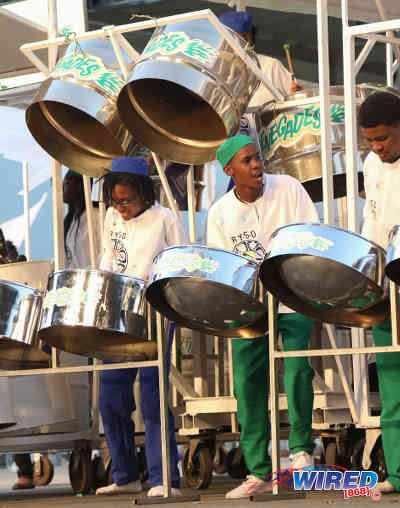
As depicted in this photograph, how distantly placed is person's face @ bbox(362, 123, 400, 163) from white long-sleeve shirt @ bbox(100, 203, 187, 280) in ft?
2.21

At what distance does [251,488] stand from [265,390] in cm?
27

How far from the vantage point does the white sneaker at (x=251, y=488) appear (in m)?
2.83

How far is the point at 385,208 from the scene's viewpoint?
9.00ft

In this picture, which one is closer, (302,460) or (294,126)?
(302,460)

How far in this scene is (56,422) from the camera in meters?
3.65

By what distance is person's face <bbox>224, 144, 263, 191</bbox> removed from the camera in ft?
9.73

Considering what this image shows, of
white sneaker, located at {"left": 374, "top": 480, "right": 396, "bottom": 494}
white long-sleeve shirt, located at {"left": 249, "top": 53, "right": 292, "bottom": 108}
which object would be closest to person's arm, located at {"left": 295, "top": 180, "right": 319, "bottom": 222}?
white sneaker, located at {"left": 374, "top": 480, "right": 396, "bottom": 494}

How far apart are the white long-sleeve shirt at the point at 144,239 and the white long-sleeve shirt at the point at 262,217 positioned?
0.20m

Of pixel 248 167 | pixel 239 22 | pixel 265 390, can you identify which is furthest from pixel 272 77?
pixel 265 390

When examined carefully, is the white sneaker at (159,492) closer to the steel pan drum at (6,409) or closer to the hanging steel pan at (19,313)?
the hanging steel pan at (19,313)

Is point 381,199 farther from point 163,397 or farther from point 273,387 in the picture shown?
point 163,397

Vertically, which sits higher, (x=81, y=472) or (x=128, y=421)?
(x=128, y=421)

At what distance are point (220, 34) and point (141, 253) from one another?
64cm

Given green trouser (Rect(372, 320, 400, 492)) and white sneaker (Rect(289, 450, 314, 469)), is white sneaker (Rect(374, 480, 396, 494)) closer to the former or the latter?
green trouser (Rect(372, 320, 400, 492))
